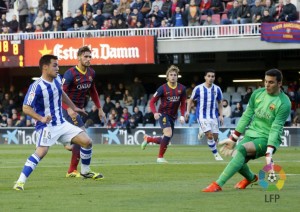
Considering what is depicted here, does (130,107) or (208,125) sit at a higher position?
(208,125)

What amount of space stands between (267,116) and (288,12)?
22147 mm

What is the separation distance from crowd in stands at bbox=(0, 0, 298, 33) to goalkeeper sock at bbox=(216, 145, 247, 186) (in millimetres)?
22275

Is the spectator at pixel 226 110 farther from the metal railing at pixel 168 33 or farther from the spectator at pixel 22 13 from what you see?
the spectator at pixel 22 13

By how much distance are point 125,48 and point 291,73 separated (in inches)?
293

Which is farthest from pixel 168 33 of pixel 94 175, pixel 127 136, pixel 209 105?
pixel 94 175

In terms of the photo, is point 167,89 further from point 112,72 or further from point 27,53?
point 112,72

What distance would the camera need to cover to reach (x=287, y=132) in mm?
33250

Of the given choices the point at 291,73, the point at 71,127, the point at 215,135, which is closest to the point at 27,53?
the point at 291,73

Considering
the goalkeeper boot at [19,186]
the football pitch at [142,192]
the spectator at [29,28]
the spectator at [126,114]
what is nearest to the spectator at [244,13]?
the spectator at [126,114]

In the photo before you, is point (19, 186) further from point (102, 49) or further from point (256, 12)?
point (102, 49)

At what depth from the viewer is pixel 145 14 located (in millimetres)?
38594

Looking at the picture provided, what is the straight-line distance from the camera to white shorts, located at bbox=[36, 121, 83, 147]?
1451 cm

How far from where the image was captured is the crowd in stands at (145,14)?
117ft

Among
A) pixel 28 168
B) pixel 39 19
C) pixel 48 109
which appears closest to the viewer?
pixel 28 168
